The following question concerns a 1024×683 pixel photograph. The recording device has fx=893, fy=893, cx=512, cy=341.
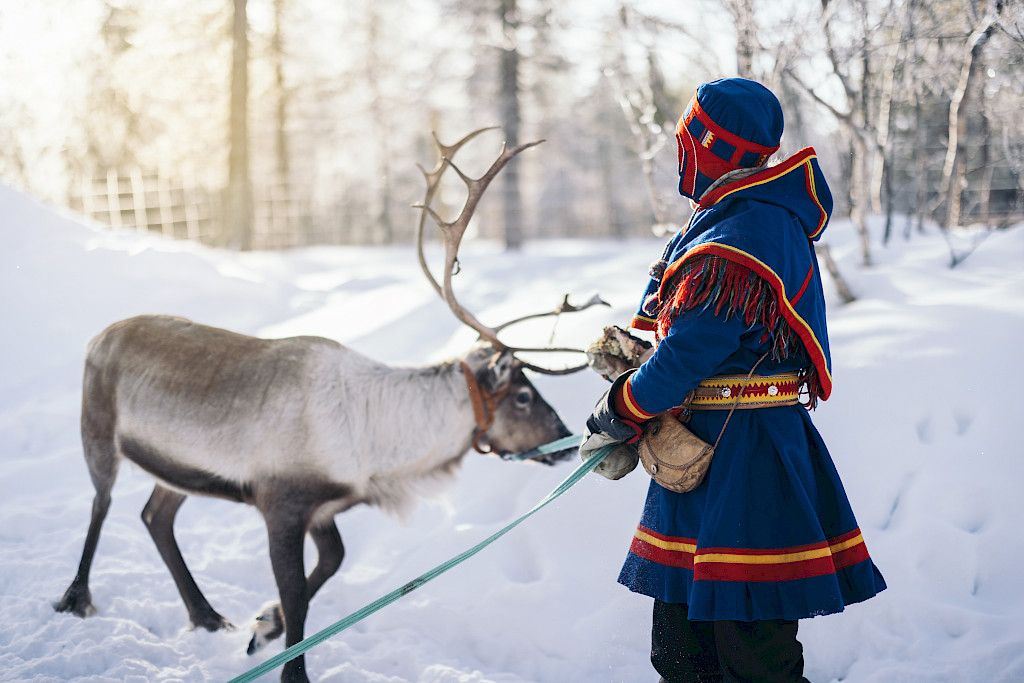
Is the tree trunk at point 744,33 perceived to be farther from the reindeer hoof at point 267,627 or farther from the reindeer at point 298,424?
the reindeer hoof at point 267,627

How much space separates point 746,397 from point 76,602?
286cm

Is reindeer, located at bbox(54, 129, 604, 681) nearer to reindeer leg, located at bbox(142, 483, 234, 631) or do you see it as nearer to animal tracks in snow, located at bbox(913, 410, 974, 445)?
reindeer leg, located at bbox(142, 483, 234, 631)

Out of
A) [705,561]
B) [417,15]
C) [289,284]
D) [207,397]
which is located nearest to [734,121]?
[705,561]

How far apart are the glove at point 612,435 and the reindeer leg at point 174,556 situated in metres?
2.02

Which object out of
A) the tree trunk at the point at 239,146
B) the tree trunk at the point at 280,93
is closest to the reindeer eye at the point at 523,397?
the tree trunk at the point at 239,146

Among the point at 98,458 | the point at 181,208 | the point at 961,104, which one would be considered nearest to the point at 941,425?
the point at 961,104

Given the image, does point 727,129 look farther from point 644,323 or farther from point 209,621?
point 209,621

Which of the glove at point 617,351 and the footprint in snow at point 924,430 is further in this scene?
the footprint in snow at point 924,430

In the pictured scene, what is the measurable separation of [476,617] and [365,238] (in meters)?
20.8

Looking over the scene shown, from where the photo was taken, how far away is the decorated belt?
2100 mm

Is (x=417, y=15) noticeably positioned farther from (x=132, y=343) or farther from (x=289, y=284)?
(x=132, y=343)

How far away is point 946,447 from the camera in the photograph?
3678 millimetres

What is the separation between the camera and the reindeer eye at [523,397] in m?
3.42

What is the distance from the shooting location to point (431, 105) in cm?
1731
